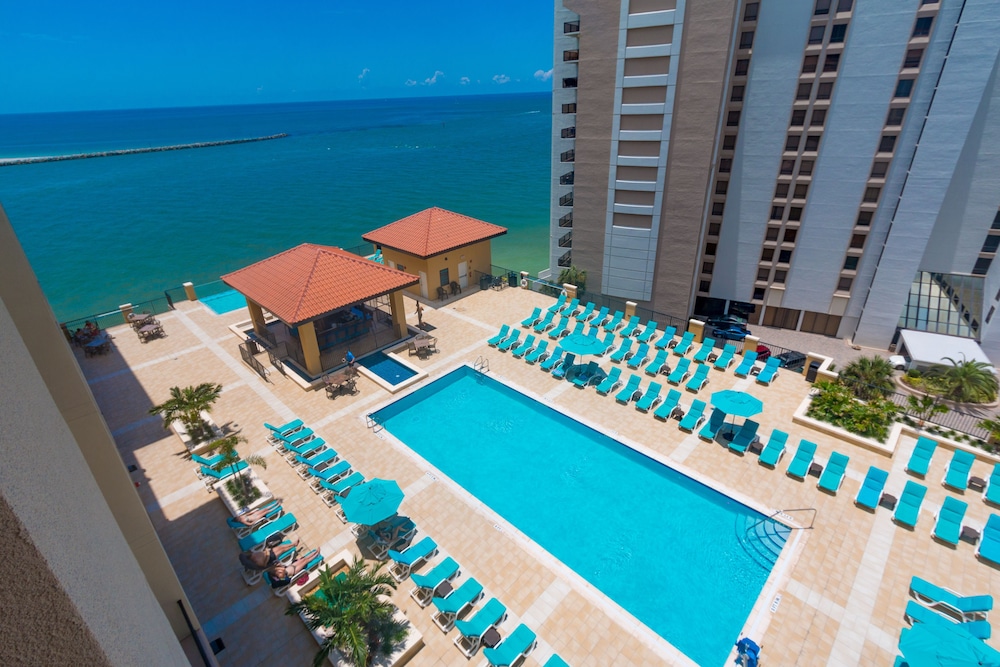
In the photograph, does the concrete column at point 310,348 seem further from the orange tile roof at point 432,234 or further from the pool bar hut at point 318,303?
the orange tile roof at point 432,234

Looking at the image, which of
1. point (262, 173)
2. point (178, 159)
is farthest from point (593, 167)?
point (178, 159)

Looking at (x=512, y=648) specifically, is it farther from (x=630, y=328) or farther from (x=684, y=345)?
(x=630, y=328)

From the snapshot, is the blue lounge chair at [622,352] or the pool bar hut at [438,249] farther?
the pool bar hut at [438,249]

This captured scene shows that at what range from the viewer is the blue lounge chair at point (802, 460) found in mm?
15117

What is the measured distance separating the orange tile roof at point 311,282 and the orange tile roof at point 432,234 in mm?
4729

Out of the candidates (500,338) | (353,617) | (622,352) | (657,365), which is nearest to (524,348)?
(500,338)

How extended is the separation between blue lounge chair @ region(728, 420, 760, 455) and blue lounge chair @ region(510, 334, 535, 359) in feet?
30.3

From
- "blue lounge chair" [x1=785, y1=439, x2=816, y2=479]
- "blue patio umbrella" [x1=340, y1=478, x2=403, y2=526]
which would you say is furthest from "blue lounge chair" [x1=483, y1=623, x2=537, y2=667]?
"blue lounge chair" [x1=785, y1=439, x2=816, y2=479]

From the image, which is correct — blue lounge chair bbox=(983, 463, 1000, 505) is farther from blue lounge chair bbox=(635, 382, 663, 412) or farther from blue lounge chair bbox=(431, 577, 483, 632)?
blue lounge chair bbox=(431, 577, 483, 632)

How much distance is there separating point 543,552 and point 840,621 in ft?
23.2

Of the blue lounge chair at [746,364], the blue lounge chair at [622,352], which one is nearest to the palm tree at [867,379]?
the blue lounge chair at [746,364]

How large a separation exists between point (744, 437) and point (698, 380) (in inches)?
144

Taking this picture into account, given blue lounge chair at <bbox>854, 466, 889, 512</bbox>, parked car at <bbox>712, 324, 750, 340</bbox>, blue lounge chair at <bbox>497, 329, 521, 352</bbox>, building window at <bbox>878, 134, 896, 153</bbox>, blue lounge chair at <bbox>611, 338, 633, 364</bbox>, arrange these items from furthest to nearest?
parked car at <bbox>712, 324, 750, 340</bbox> → building window at <bbox>878, 134, 896, 153</bbox> → blue lounge chair at <bbox>497, 329, 521, 352</bbox> → blue lounge chair at <bbox>611, 338, 633, 364</bbox> → blue lounge chair at <bbox>854, 466, 889, 512</bbox>

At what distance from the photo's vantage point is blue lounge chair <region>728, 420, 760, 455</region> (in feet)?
53.4
